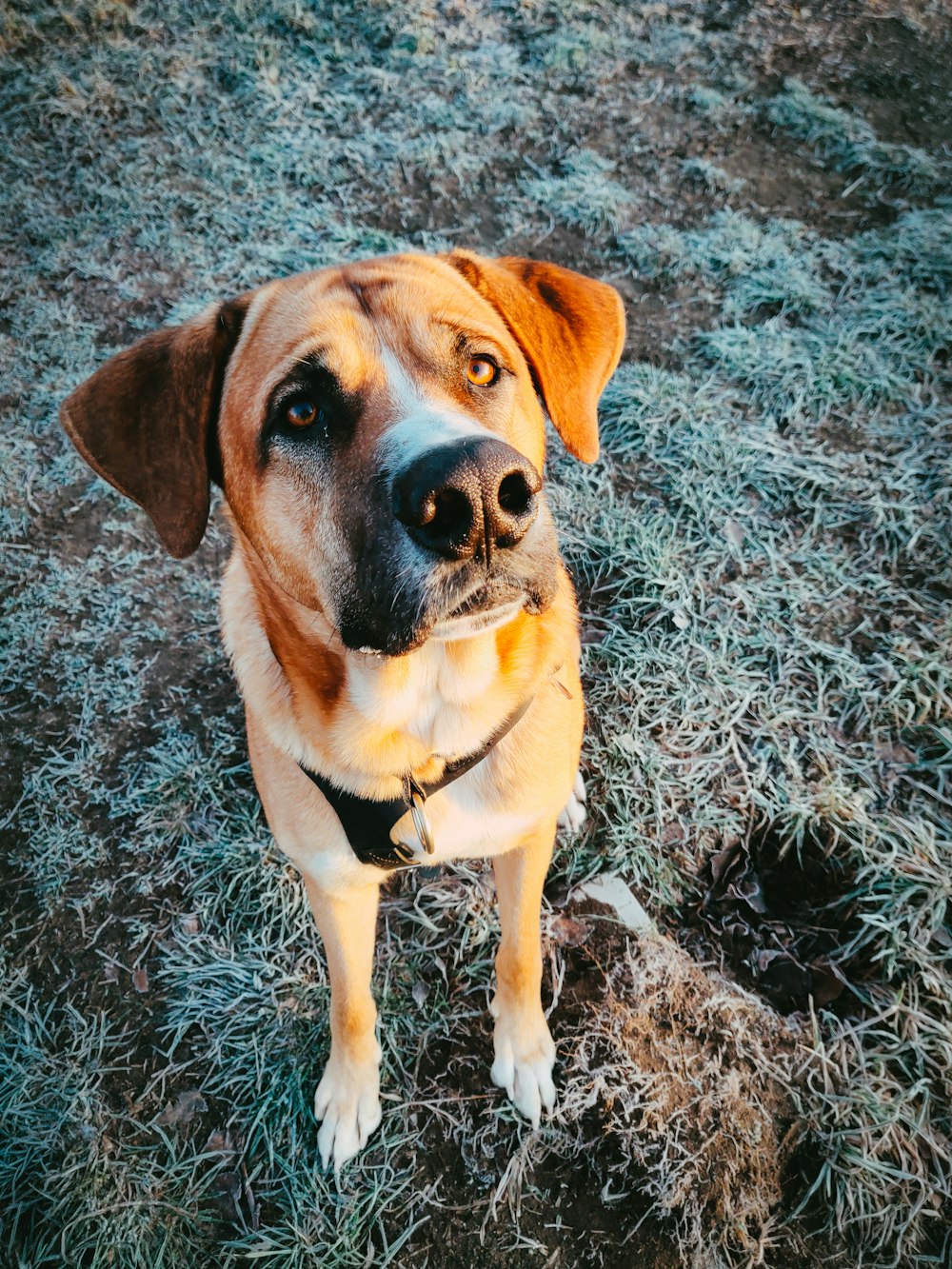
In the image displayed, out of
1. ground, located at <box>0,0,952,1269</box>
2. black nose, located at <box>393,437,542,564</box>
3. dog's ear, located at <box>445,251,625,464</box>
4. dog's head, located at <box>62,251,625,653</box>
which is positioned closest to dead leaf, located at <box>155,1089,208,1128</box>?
ground, located at <box>0,0,952,1269</box>

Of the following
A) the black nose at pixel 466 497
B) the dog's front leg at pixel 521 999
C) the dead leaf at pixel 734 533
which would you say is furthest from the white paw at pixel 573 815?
the black nose at pixel 466 497

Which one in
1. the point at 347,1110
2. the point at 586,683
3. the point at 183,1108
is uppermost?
the point at 586,683

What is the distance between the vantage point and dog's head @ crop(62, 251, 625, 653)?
5.40 feet

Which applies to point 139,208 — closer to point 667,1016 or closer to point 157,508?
point 157,508

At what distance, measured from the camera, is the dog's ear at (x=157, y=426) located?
2.05 metres

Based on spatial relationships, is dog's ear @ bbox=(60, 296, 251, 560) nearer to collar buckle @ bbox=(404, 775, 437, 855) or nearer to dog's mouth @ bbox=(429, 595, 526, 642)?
dog's mouth @ bbox=(429, 595, 526, 642)

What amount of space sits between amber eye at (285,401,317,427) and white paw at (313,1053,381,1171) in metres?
2.14

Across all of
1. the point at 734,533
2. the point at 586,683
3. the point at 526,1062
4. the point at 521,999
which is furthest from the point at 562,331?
the point at 526,1062

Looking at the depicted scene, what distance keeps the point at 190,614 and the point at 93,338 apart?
2.18 meters

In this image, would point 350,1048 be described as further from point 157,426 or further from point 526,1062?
point 157,426

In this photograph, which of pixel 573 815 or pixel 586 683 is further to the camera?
pixel 586 683

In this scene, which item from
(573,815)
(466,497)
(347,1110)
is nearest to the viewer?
(466,497)

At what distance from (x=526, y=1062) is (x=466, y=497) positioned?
6.84 ft

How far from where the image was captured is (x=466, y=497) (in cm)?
153
